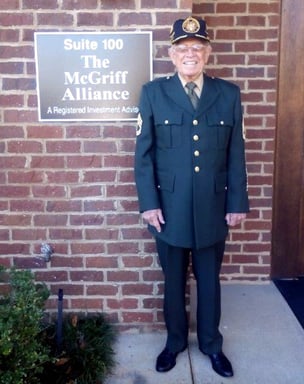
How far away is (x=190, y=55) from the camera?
274cm

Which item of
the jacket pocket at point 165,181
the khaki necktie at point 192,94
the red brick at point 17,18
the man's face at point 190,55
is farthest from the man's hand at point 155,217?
the red brick at point 17,18

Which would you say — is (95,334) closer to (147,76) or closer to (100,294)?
(100,294)

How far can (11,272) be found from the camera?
119 inches

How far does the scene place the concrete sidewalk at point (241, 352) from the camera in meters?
3.00

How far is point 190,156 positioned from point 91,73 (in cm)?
75

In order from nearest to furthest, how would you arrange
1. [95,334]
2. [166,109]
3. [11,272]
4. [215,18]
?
[166,109] → [11,272] → [95,334] → [215,18]

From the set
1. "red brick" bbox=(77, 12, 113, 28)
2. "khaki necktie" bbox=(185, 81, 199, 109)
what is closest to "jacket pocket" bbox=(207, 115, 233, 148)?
"khaki necktie" bbox=(185, 81, 199, 109)

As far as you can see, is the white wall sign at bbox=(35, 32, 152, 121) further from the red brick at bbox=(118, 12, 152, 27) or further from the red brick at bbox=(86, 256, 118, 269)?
the red brick at bbox=(86, 256, 118, 269)

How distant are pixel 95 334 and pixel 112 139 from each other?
1.11m

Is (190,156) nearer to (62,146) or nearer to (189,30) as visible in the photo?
(189,30)

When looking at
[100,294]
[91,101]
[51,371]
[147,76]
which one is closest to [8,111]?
[91,101]

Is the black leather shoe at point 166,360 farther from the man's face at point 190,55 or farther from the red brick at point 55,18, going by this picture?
the red brick at point 55,18

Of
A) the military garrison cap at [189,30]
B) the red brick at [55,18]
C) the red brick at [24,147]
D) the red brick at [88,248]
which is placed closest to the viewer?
the military garrison cap at [189,30]

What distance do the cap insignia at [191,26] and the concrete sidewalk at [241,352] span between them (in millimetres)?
1747
